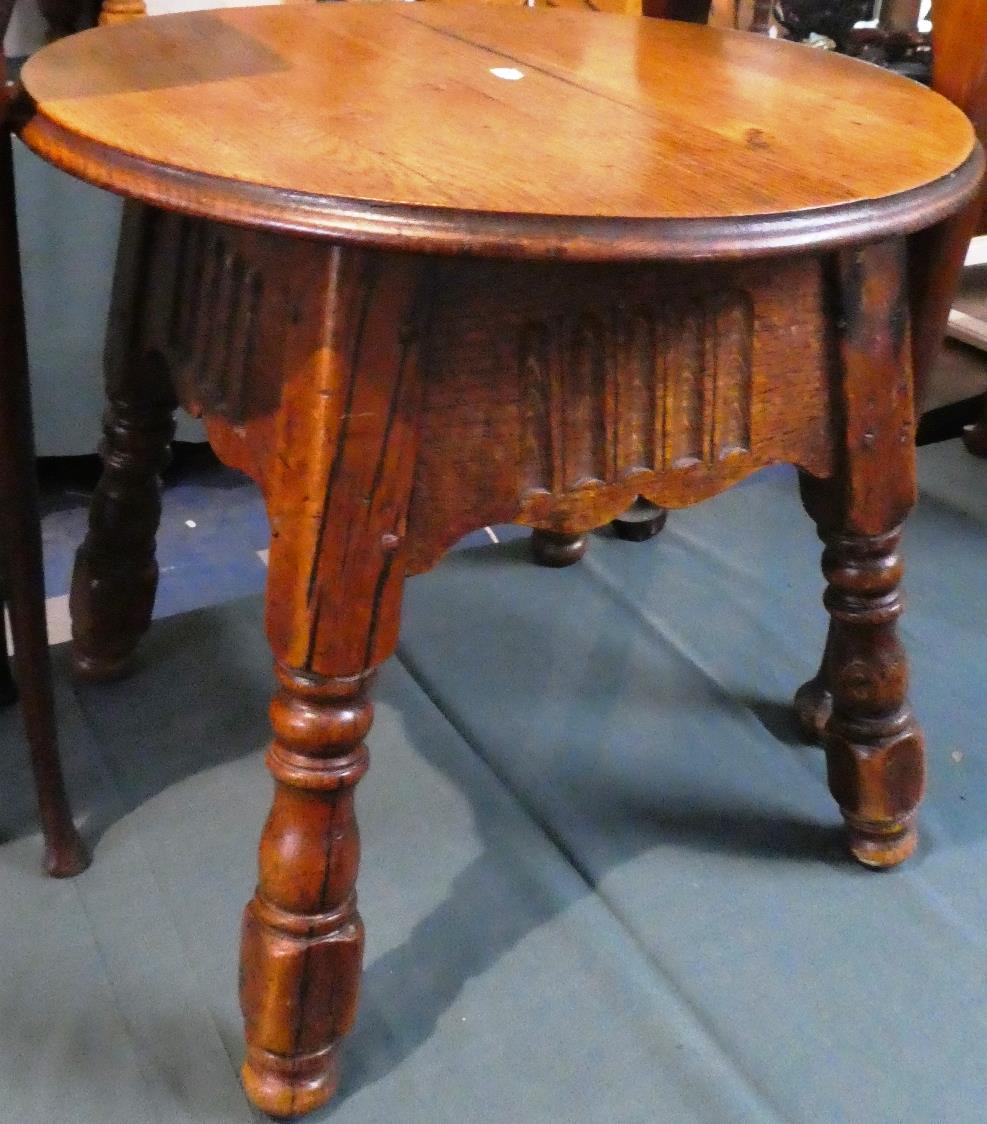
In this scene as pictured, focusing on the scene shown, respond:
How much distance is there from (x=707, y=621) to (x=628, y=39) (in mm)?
489

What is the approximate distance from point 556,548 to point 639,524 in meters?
0.11

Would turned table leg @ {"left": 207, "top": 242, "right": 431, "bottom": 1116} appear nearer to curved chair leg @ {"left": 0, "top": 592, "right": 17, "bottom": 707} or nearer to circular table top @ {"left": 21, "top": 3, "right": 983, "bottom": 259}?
circular table top @ {"left": 21, "top": 3, "right": 983, "bottom": 259}

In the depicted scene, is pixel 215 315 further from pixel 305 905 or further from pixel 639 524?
pixel 639 524

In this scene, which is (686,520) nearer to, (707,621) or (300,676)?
(707,621)

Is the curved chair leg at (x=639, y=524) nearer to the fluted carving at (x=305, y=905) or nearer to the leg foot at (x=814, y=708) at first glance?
the leg foot at (x=814, y=708)

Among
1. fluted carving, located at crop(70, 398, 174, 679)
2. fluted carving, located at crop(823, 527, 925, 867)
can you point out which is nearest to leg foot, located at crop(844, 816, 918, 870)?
fluted carving, located at crop(823, 527, 925, 867)

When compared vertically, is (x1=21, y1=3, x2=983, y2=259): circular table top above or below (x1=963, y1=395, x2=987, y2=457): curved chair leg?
above

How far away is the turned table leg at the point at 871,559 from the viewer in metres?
0.62

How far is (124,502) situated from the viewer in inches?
33.5

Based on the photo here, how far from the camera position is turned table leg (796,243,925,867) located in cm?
62

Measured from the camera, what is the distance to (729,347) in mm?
595

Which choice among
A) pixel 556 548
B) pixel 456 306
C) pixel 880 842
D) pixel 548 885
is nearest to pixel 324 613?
pixel 456 306

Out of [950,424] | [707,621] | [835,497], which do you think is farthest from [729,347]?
[950,424]

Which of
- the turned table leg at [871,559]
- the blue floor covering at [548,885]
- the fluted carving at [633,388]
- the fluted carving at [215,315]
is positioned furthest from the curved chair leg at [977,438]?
the fluted carving at [215,315]
